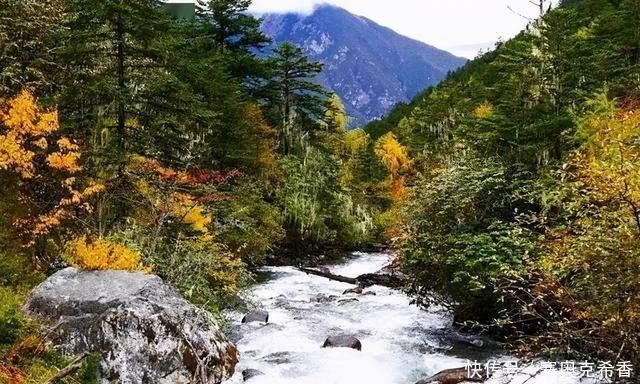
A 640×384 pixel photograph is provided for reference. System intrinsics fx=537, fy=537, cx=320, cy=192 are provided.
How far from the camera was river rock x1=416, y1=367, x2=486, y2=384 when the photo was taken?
1013 centimetres

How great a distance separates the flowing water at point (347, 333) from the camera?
38.4 ft

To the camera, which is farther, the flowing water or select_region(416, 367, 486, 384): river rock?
the flowing water

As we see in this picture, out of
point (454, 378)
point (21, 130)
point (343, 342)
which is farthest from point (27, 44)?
point (454, 378)

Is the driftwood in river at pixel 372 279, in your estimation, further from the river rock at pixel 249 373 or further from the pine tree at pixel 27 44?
the pine tree at pixel 27 44

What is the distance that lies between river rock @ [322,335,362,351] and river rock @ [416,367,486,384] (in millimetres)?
2869

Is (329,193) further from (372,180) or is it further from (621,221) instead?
(621,221)

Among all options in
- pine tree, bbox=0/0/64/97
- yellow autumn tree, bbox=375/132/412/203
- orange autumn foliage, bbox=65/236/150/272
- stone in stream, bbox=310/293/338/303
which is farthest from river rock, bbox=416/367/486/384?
yellow autumn tree, bbox=375/132/412/203

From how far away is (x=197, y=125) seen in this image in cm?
2511

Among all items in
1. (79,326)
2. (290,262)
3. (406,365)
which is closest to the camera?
(79,326)

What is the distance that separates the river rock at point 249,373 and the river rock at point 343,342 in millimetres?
2516

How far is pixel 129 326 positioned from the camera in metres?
9.13

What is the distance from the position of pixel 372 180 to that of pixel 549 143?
98.2ft

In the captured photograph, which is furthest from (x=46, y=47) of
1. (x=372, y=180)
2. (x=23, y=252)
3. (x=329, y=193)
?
(x=372, y=180)

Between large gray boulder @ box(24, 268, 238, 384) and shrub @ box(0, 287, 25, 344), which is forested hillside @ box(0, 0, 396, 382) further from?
large gray boulder @ box(24, 268, 238, 384)
